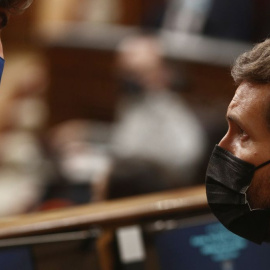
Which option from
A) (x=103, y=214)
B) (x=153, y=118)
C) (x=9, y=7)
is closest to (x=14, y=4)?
(x=9, y=7)

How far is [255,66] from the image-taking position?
4.10 ft

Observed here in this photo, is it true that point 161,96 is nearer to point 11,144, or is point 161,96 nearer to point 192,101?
point 192,101

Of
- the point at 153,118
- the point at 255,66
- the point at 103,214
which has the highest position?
the point at 255,66

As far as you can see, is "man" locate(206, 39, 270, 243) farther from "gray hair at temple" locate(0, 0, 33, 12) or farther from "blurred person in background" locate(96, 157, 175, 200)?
"blurred person in background" locate(96, 157, 175, 200)

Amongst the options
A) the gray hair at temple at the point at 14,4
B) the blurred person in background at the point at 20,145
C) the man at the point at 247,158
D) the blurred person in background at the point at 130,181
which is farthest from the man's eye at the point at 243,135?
the blurred person in background at the point at 20,145

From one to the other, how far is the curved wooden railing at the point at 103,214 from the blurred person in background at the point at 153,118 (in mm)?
1121

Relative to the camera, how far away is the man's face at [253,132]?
1.25 metres

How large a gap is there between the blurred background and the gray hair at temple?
1371 mm

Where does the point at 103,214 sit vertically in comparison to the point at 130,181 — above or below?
above

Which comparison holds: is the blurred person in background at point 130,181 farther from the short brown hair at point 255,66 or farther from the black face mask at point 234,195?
the short brown hair at point 255,66

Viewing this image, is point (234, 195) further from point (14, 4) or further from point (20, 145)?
point (20, 145)

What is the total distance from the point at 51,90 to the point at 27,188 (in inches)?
62.4

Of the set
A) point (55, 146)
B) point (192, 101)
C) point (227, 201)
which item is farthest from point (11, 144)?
point (227, 201)

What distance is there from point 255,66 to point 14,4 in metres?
0.46
